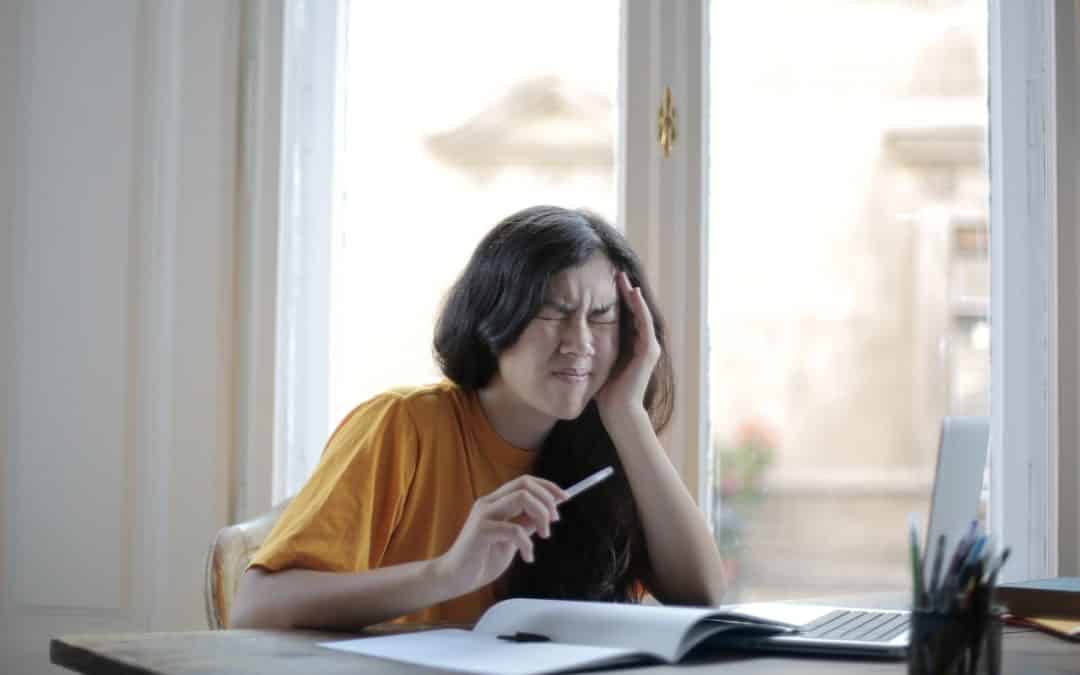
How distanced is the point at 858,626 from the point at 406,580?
50 cm

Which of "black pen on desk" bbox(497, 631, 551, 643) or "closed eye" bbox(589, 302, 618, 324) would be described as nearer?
"black pen on desk" bbox(497, 631, 551, 643)

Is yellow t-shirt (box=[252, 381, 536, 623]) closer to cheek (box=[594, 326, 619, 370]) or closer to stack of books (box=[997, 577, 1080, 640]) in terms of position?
cheek (box=[594, 326, 619, 370])

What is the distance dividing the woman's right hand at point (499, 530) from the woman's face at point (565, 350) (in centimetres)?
34

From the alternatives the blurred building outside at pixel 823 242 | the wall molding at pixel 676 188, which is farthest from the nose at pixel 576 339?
the blurred building outside at pixel 823 242

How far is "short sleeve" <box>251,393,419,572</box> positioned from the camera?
1464mm

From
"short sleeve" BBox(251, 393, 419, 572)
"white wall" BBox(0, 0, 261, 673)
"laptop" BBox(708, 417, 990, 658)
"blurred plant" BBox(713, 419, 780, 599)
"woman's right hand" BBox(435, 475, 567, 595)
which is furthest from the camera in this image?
"blurred plant" BBox(713, 419, 780, 599)

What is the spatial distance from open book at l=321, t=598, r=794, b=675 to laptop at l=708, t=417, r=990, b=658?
4 centimetres

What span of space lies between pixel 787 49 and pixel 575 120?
478 mm

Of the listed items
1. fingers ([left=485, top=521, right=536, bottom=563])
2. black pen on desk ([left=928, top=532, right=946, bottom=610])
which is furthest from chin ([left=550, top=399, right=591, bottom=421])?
black pen on desk ([left=928, top=532, right=946, bottom=610])

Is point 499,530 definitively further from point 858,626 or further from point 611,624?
point 858,626

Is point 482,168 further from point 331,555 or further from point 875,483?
point 331,555

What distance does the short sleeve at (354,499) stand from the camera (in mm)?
1464

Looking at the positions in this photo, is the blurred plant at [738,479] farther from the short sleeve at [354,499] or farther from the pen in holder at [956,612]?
the pen in holder at [956,612]

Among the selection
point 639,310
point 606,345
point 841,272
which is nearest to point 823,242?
point 841,272
